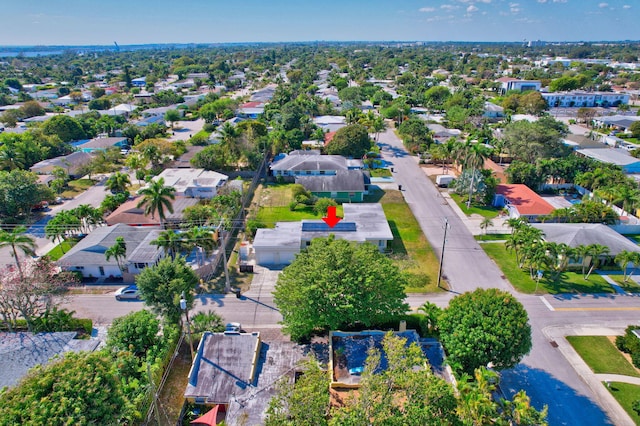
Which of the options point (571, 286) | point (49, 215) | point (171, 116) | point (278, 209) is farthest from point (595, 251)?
point (171, 116)

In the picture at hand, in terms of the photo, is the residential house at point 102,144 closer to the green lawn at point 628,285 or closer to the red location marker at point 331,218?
the red location marker at point 331,218

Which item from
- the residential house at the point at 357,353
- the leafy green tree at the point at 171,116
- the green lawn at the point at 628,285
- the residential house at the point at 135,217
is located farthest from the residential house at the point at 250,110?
the green lawn at the point at 628,285

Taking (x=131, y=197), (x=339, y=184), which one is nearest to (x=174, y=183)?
(x=131, y=197)

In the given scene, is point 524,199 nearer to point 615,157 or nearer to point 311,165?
point 615,157

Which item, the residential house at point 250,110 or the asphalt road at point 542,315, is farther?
the residential house at point 250,110

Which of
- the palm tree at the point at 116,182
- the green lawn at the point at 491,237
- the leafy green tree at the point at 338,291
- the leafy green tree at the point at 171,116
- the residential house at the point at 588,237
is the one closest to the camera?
the leafy green tree at the point at 338,291

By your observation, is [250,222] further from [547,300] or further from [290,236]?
[547,300]
